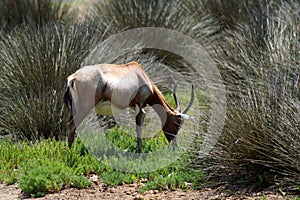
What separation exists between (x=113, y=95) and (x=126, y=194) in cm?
146

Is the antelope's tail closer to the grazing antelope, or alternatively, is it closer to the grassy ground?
the grazing antelope

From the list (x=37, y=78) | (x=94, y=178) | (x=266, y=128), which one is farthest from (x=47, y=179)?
(x=37, y=78)

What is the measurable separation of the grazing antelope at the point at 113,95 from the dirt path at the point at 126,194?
1027mm

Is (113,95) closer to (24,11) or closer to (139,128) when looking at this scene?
(139,128)

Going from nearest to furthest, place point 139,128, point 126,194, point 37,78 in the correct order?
1. point 126,194
2. point 139,128
3. point 37,78

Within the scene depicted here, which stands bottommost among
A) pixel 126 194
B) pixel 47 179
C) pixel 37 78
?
pixel 126 194

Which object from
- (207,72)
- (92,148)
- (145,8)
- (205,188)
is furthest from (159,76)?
(205,188)

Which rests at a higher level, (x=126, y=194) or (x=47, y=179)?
(x=47, y=179)

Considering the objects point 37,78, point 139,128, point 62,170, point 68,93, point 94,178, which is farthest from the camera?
point 37,78

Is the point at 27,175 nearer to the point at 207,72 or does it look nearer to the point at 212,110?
the point at 212,110

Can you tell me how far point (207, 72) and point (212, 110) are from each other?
2.67m

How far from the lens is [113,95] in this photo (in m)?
7.56

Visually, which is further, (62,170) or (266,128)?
(62,170)

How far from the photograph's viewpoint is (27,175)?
6707 millimetres
